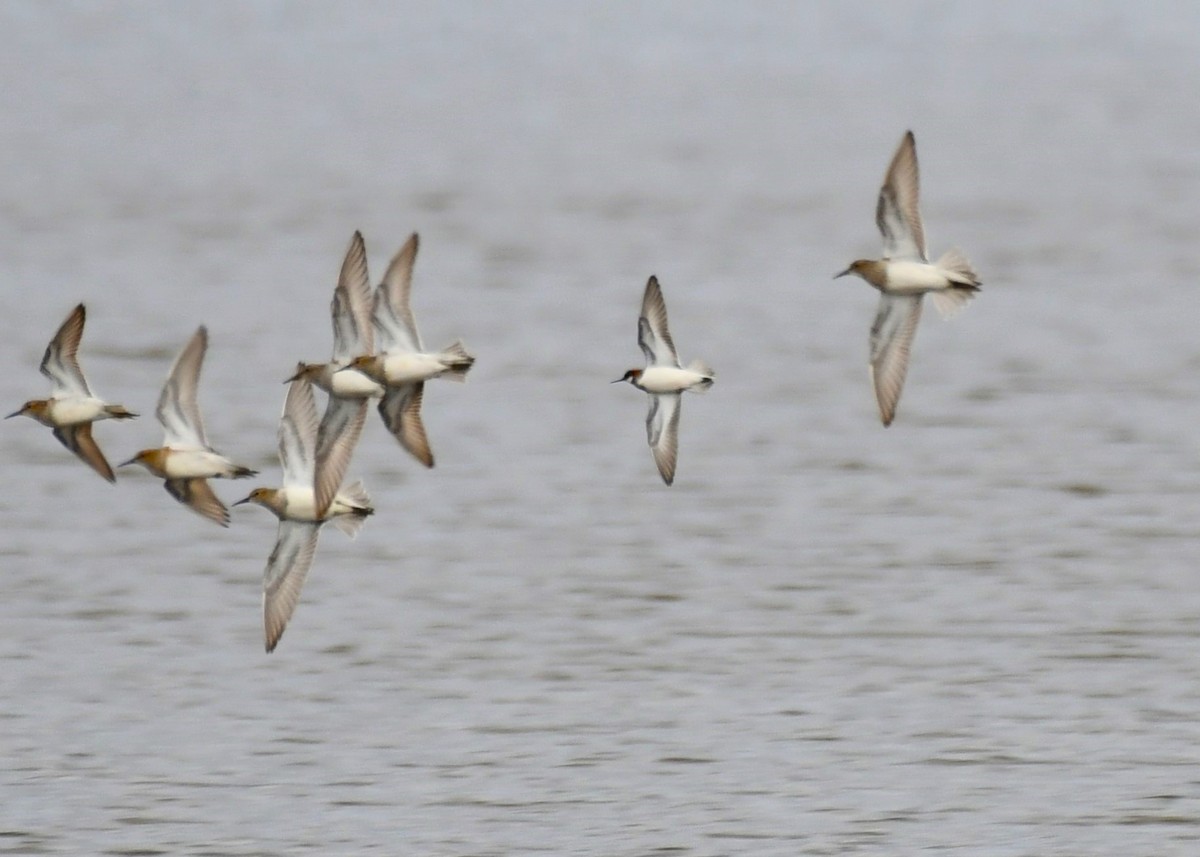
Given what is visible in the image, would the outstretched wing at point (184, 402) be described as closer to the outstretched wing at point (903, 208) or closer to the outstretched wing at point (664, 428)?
the outstretched wing at point (664, 428)

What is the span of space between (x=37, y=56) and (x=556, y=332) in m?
16.3

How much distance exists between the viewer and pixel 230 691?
46.8 ft

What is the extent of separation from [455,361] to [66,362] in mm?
1538

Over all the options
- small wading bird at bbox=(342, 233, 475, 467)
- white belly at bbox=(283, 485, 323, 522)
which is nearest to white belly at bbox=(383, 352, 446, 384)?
small wading bird at bbox=(342, 233, 475, 467)

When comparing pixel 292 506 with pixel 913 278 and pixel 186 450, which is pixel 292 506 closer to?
pixel 186 450

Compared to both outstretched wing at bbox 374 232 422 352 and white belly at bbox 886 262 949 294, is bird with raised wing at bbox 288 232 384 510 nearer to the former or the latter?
outstretched wing at bbox 374 232 422 352

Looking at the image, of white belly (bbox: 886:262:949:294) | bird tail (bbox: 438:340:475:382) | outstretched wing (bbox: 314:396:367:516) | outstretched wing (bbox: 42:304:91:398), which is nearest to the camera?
white belly (bbox: 886:262:949:294)

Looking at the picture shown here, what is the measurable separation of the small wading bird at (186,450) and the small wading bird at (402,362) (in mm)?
656

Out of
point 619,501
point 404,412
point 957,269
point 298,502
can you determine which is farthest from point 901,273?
point 619,501

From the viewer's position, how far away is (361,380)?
10281mm

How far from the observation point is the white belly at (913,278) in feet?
31.4

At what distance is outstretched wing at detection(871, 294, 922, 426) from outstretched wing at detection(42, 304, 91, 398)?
2993 millimetres

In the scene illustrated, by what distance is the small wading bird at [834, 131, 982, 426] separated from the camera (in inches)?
375

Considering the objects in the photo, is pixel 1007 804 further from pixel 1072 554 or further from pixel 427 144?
pixel 427 144
